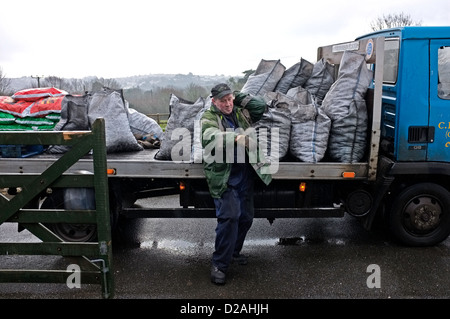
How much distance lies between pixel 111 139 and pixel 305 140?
6.68ft

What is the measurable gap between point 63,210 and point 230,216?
1.38 m

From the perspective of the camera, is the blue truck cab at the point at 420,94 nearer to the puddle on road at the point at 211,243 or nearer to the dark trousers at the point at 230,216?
the puddle on road at the point at 211,243

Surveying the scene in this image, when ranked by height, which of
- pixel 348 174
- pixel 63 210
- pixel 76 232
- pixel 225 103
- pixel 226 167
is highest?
pixel 225 103

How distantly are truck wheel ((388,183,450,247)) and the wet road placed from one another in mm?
147

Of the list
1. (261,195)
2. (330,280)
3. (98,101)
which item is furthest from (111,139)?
(330,280)

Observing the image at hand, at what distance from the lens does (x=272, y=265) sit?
416 cm

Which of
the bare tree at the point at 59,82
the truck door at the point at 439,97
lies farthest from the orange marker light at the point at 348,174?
the bare tree at the point at 59,82

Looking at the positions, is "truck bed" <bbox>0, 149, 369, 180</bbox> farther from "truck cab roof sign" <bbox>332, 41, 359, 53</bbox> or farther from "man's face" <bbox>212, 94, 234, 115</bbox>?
"truck cab roof sign" <bbox>332, 41, 359, 53</bbox>

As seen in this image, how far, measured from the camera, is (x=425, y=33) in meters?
3.95

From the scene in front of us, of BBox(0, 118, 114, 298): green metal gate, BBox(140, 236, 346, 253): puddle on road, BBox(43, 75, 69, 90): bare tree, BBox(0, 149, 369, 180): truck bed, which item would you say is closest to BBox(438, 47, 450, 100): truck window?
BBox(0, 149, 369, 180): truck bed

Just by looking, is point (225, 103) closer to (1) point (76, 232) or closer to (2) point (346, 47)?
(2) point (346, 47)

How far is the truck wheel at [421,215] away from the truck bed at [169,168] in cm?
60

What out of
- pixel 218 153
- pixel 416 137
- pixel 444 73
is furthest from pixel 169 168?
pixel 444 73
